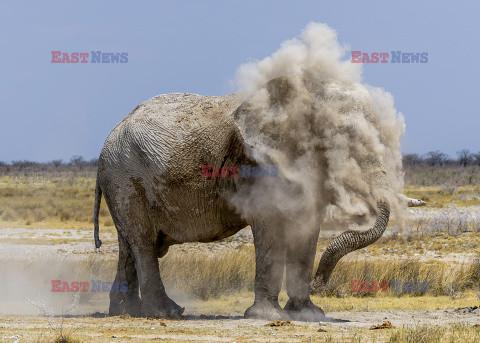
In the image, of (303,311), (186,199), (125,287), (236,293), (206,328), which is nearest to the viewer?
(206,328)

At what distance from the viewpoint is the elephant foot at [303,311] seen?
33.8ft

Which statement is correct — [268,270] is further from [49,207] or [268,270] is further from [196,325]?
[49,207]

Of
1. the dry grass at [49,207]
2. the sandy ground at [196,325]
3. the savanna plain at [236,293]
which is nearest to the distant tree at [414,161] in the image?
the dry grass at [49,207]

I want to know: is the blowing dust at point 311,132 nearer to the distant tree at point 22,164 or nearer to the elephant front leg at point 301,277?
the elephant front leg at point 301,277

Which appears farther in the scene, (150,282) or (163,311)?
(150,282)

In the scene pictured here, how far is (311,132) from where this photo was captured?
32.8ft

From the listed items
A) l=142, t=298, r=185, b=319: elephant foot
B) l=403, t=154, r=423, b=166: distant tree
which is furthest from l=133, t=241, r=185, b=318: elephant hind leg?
l=403, t=154, r=423, b=166: distant tree

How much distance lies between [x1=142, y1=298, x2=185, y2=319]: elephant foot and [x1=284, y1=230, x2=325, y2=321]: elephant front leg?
1.77 meters

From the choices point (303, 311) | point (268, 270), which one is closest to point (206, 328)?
point (268, 270)

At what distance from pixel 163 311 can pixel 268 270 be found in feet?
6.33

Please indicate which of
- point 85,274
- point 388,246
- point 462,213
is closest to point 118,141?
point 85,274

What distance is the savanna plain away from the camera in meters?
8.49

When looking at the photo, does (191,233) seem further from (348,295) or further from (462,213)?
(462,213)

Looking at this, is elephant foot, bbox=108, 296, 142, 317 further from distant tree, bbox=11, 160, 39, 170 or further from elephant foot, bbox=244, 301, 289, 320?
distant tree, bbox=11, 160, 39, 170
